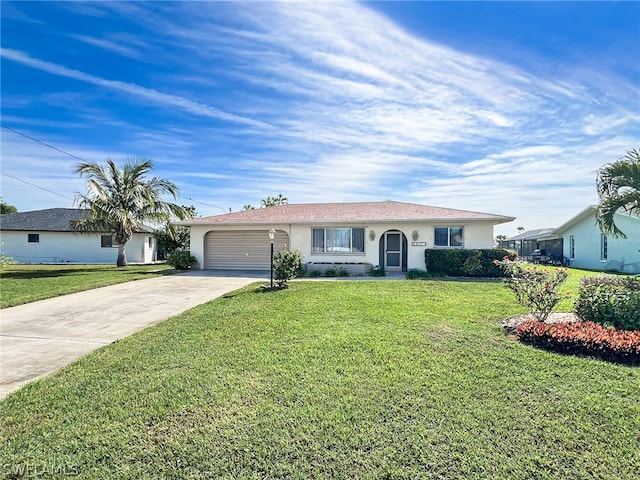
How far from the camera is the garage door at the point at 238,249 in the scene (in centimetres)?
1831

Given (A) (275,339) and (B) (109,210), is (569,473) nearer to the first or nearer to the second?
(A) (275,339)

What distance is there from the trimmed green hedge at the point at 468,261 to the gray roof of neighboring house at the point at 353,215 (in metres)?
1.45

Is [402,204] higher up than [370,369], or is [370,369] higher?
[402,204]

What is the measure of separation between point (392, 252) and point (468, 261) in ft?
12.1

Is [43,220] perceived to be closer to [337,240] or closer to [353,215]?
[337,240]

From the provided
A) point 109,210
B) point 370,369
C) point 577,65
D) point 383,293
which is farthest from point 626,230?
point 109,210

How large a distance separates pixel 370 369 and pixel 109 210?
65.0 ft

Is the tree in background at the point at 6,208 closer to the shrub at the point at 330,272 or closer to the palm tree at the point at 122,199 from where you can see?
the palm tree at the point at 122,199

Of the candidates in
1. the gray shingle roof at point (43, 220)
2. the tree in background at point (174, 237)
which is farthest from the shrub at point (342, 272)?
the gray shingle roof at point (43, 220)

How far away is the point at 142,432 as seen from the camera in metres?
3.15

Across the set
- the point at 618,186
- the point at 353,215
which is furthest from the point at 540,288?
the point at 353,215

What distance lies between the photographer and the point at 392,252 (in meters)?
17.2

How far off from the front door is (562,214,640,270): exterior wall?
935 centimetres

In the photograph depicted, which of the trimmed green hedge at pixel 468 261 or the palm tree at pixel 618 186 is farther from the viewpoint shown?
the trimmed green hedge at pixel 468 261
